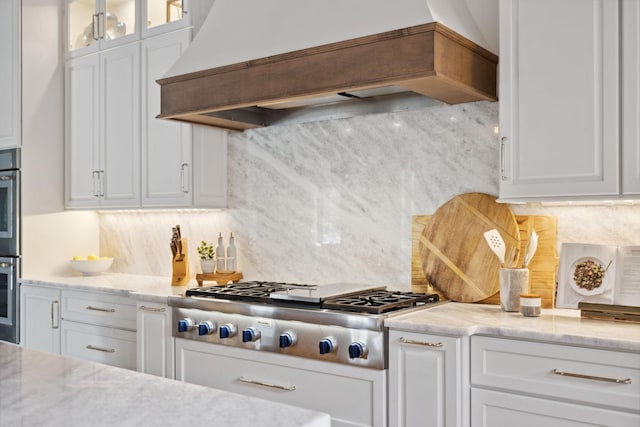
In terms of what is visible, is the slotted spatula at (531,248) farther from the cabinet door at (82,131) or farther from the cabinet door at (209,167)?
the cabinet door at (82,131)

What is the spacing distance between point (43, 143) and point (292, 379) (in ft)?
8.59

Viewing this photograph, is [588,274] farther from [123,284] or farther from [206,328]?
[123,284]

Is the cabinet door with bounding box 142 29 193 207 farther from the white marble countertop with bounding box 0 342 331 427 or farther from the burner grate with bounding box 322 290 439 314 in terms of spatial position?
the white marble countertop with bounding box 0 342 331 427

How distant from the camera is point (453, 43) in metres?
2.39

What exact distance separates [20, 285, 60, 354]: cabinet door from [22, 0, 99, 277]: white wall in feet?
0.64

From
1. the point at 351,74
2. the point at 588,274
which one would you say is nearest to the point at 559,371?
the point at 588,274

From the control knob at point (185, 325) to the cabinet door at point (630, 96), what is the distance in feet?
6.30

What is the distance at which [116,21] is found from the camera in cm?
390

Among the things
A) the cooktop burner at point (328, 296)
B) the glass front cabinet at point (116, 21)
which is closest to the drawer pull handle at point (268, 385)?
the cooktop burner at point (328, 296)

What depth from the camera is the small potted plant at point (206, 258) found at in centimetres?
351

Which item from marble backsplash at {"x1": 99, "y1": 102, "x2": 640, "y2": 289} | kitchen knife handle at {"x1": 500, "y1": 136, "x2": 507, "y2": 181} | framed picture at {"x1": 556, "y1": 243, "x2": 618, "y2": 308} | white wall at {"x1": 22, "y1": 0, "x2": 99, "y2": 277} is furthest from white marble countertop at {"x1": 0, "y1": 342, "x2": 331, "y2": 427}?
white wall at {"x1": 22, "y1": 0, "x2": 99, "y2": 277}

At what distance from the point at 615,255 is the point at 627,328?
0.42 metres

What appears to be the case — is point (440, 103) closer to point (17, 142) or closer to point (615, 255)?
point (615, 255)

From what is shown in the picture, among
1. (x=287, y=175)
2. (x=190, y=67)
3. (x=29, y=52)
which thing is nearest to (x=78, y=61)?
(x=29, y=52)
